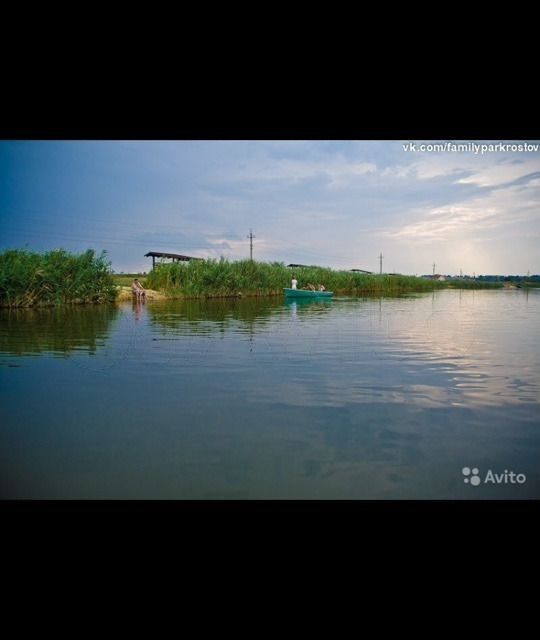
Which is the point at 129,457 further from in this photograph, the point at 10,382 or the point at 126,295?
the point at 126,295

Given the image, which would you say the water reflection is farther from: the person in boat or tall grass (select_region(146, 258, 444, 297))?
tall grass (select_region(146, 258, 444, 297))

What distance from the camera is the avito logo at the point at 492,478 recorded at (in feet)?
7.80

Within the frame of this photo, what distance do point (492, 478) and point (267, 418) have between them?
1.72 meters

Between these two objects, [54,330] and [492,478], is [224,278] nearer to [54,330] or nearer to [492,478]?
[54,330]

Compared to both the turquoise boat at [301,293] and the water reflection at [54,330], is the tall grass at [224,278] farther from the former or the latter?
the water reflection at [54,330]

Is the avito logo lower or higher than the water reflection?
lower

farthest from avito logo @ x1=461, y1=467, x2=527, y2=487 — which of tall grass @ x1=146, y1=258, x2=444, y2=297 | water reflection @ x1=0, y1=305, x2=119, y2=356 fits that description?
tall grass @ x1=146, y1=258, x2=444, y2=297

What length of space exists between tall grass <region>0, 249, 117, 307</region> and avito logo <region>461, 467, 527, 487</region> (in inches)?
494

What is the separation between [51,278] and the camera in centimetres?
1295

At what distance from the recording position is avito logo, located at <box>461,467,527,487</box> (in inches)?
93.7

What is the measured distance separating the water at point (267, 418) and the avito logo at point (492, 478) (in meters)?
0.01
